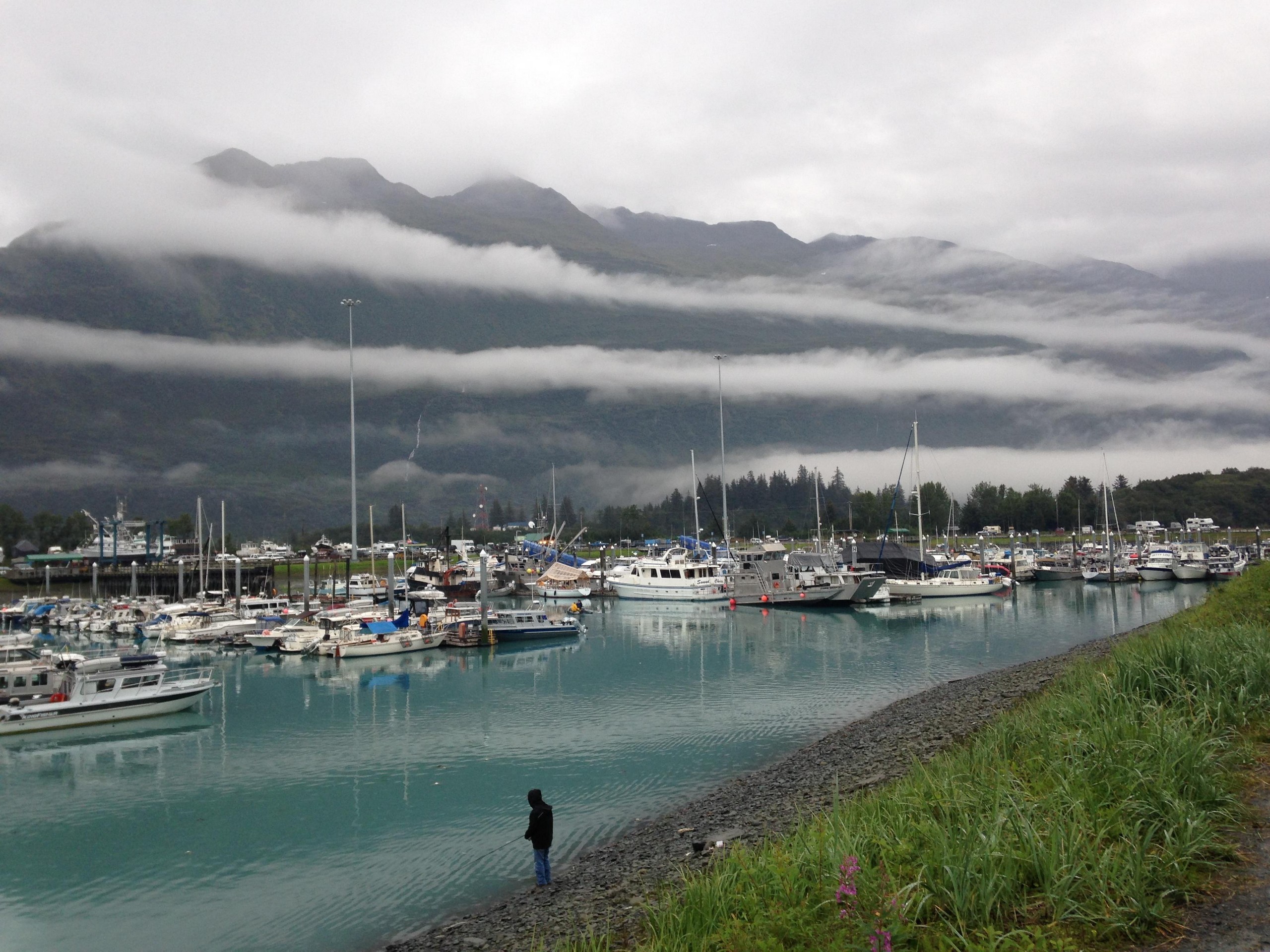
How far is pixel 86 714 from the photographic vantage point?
3266 centimetres

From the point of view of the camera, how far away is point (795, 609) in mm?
74875

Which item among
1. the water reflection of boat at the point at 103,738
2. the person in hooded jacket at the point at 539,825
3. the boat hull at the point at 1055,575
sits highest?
the person in hooded jacket at the point at 539,825

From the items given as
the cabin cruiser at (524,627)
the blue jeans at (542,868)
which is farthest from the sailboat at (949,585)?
the blue jeans at (542,868)

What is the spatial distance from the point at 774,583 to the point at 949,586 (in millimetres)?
16842

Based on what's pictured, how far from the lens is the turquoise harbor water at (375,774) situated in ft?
55.8

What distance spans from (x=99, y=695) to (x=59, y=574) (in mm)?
99678

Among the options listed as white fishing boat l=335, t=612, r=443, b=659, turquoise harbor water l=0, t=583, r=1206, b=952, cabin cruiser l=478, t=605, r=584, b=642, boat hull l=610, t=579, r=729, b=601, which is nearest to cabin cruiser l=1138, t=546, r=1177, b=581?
boat hull l=610, t=579, r=729, b=601

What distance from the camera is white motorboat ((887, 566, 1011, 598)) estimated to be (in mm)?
80625

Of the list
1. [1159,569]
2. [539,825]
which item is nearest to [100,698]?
[539,825]

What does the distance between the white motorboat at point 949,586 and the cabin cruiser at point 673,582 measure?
16161mm

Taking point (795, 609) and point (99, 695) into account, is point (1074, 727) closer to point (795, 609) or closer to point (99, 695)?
point (99, 695)

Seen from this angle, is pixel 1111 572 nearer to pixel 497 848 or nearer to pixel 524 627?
pixel 524 627

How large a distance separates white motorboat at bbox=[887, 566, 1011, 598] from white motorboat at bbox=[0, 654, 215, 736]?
192 feet

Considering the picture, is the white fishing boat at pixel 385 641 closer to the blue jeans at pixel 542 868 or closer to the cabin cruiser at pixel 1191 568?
the blue jeans at pixel 542 868
